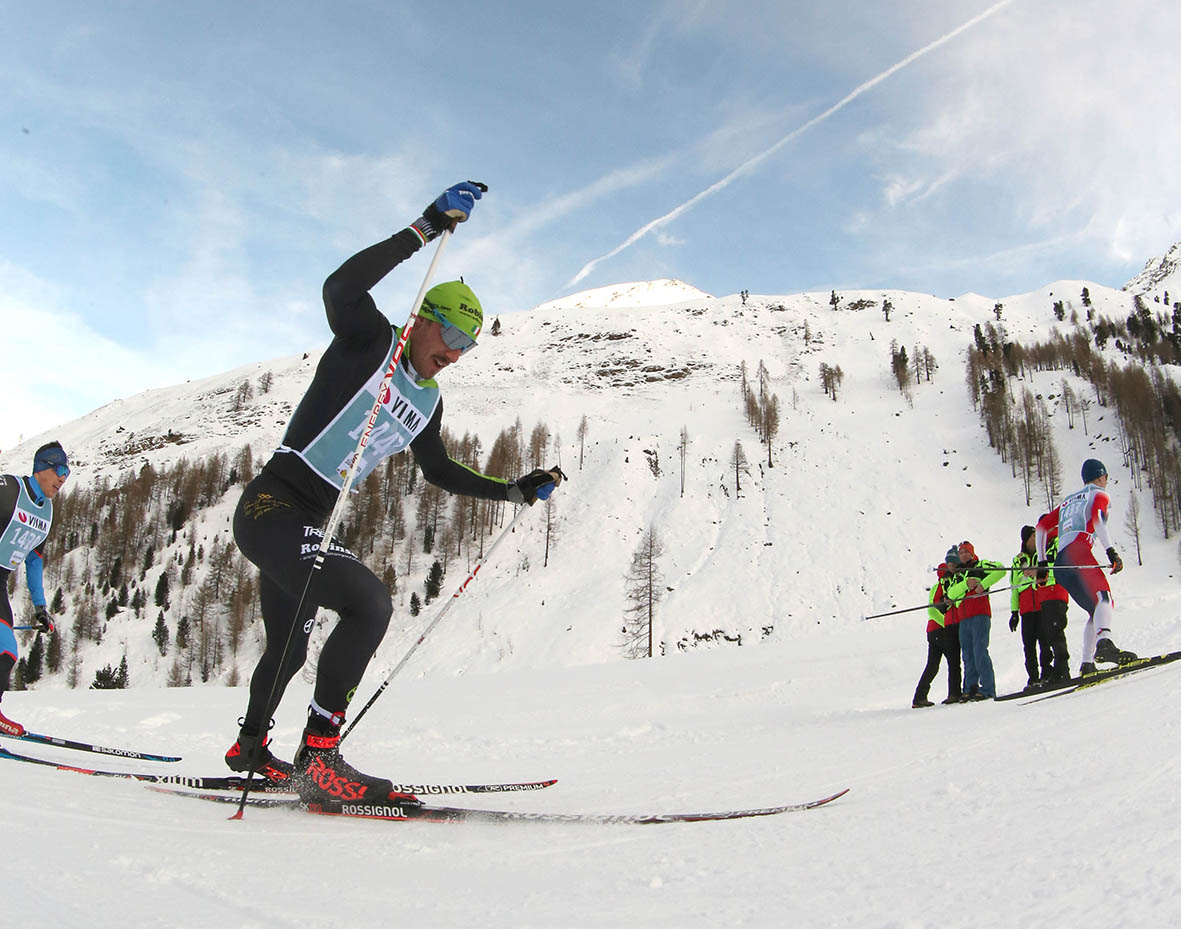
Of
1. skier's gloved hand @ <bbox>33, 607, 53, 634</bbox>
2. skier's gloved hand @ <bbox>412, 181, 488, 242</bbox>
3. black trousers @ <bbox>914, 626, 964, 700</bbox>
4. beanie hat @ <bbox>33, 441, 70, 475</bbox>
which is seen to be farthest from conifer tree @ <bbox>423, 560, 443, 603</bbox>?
skier's gloved hand @ <bbox>412, 181, 488, 242</bbox>

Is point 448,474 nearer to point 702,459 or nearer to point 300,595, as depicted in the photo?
point 300,595

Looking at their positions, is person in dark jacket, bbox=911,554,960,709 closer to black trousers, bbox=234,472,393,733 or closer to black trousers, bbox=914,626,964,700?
black trousers, bbox=914,626,964,700

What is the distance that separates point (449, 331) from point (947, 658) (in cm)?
672

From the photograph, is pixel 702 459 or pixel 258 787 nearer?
pixel 258 787

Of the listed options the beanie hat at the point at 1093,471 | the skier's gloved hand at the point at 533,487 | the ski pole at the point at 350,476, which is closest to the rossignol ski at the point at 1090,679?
the beanie hat at the point at 1093,471

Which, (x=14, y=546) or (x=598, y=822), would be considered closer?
(x=598, y=822)

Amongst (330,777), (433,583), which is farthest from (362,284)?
(433,583)

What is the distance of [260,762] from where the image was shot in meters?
3.27

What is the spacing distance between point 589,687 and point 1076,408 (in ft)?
236

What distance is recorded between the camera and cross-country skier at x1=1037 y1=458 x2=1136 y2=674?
19.3 feet

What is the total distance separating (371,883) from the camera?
1.69m

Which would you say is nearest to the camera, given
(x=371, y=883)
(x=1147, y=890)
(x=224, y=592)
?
(x=1147, y=890)

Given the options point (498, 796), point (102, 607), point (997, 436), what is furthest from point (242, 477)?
point (498, 796)

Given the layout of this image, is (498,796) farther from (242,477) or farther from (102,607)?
(242,477)
